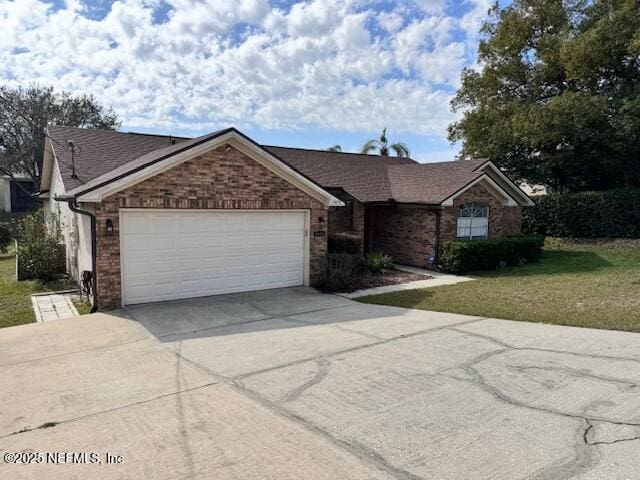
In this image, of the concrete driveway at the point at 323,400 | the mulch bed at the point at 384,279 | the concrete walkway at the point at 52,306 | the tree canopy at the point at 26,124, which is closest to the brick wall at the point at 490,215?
the mulch bed at the point at 384,279

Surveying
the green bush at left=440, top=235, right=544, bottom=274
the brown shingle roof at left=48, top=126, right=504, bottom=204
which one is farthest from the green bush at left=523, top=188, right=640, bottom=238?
the brown shingle roof at left=48, top=126, right=504, bottom=204

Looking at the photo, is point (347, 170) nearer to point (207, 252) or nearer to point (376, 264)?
point (376, 264)

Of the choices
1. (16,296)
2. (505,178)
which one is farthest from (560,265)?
(16,296)

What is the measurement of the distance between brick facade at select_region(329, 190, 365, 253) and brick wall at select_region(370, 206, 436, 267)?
4.14ft

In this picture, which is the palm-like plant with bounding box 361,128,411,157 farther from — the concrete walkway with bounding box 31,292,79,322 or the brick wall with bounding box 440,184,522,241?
the concrete walkway with bounding box 31,292,79,322

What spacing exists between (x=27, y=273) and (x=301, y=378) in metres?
11.4

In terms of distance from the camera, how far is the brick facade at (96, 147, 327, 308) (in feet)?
30.8

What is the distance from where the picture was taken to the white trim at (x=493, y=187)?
50.9 feet

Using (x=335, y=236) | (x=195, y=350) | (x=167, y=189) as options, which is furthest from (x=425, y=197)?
(x=195, y=350)

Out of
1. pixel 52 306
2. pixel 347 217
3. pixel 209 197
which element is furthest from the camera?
pixel 347 217

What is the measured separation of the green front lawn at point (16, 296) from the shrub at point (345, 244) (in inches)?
313

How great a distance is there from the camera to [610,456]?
3.62 m

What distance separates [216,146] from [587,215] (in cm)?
1777

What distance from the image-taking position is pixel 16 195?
33.6 meters
